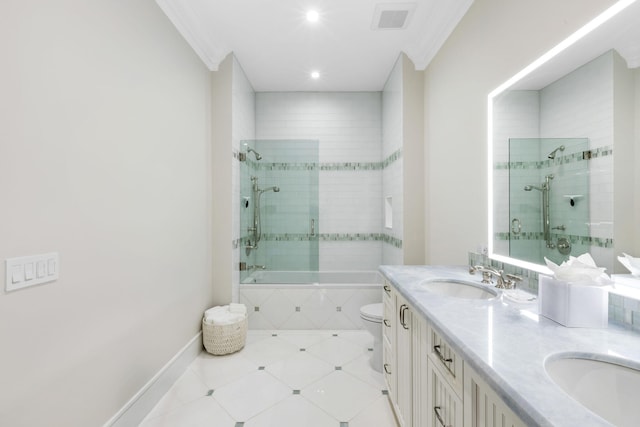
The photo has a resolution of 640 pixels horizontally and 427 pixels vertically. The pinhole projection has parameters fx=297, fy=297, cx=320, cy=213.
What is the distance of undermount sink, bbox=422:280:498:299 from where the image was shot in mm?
1613

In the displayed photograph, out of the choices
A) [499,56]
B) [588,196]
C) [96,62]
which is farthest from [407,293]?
[96,62]

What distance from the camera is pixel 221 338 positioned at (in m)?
2.57

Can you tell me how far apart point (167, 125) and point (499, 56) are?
7.23ft

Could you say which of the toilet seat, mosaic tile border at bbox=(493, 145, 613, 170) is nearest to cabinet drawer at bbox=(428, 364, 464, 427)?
mosaic tile border at bbox=(493, 145, 613, 170)

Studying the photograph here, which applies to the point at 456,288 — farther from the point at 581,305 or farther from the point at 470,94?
the point at 470,94

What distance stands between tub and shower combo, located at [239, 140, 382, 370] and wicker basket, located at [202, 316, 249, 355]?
53 centimetres

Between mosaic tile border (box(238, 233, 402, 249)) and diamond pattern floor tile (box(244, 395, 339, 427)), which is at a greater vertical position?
mosaic tile border (box(238, 233, 402, 249))

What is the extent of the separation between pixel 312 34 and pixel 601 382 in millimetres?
2891

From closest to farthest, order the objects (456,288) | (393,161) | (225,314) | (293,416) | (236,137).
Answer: (456,288), (293,416), (225,314), (236,137), (393,161)

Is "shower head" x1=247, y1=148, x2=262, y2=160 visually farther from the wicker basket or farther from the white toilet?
the white toilet

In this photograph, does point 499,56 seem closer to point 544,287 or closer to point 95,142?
point 544,287

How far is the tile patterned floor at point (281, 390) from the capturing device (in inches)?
71.1

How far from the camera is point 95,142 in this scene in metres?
1.46

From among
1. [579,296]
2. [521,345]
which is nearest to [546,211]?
[579,296]
